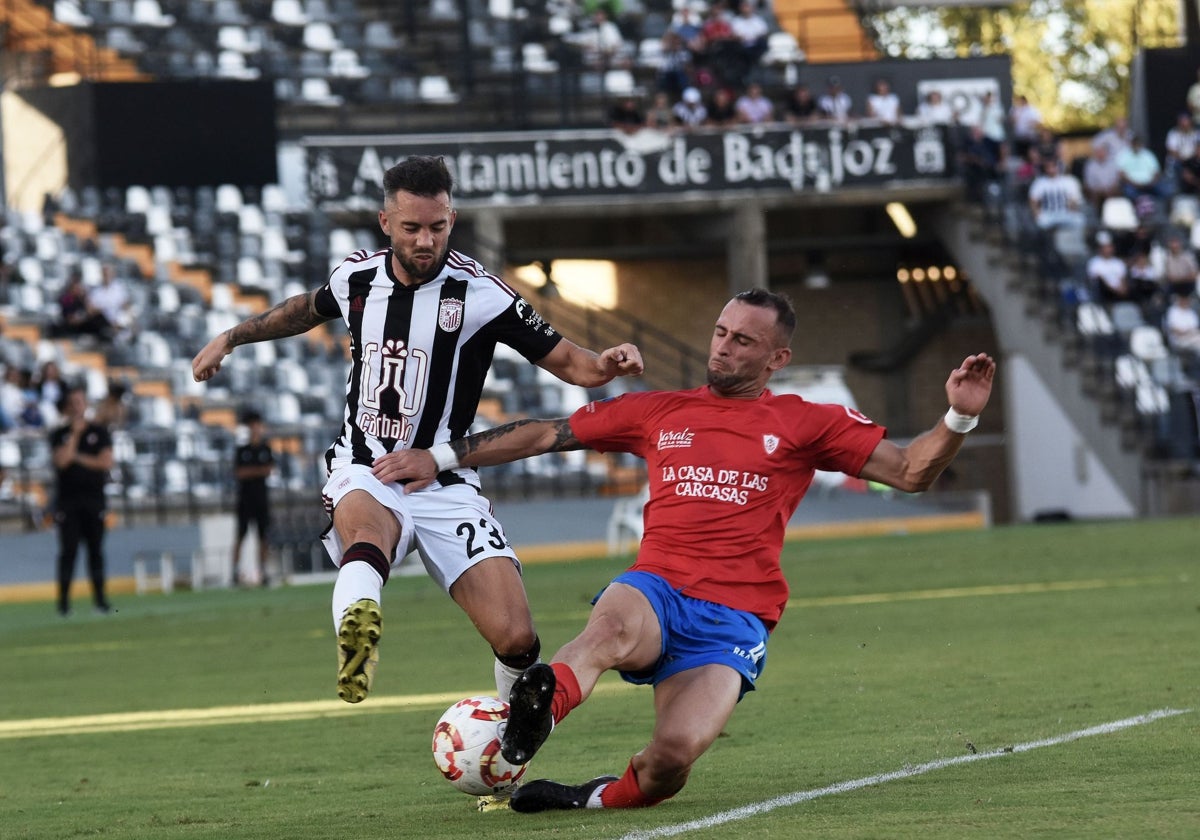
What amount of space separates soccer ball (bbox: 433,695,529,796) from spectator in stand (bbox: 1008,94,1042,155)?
1186 inches

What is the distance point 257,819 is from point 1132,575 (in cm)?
1174

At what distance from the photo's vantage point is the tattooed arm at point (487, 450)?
7277mm

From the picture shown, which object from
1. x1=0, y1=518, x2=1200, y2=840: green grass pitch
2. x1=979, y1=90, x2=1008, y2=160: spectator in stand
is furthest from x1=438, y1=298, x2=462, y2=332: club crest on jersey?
x1=979, y1=90, x2=1008, y2=160: spectator in stand

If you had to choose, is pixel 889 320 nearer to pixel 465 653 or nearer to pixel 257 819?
pixel 465 653

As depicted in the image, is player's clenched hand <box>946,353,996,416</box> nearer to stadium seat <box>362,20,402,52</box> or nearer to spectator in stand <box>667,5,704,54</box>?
spectator in stand <box>667,5,704,54</box>

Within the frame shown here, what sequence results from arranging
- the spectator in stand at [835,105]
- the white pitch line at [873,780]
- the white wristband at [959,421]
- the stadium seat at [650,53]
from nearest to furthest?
1. the white pitch line at [873,780]
2. the white wristband at [959,421]
3. the spectator in stand at [835,105]
4. the stadium seat at [650,53]

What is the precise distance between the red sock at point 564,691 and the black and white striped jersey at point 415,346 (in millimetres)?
1369

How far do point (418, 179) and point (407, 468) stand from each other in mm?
996

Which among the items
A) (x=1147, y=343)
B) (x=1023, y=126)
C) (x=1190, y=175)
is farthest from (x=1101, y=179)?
(x=1147, y=343)

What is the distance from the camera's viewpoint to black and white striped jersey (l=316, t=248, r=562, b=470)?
7.38 meters

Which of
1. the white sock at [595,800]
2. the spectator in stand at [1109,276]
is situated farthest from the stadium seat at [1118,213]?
the white sock at [595,800]

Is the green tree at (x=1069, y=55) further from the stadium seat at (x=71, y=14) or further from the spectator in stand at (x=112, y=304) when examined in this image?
the spectator in stand at (x=112, y=304)

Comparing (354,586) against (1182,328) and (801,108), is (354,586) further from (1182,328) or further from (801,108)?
(801,108)

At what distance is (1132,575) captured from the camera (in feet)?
56.6
